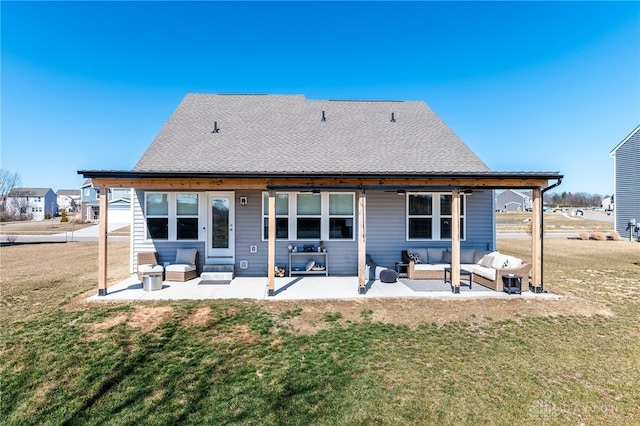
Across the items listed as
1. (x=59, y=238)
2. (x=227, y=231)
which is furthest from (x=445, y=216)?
(x=59, y=238)

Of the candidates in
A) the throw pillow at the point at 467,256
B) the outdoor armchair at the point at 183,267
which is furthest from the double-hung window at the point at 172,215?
the throw pillow at the point at 467,256

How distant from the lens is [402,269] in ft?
29.9

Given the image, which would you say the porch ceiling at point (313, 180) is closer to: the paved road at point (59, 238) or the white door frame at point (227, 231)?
the white door frame at point (227, 231)

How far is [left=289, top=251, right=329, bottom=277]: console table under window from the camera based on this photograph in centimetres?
916

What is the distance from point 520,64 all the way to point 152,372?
22.8m

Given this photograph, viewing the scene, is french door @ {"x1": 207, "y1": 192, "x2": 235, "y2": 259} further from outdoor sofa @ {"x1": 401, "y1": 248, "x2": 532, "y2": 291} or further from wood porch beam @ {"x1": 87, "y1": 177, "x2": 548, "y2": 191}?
outdoor sofa @ {"x1": 401, "y1": 248, "x2": 532, "y2": 291}

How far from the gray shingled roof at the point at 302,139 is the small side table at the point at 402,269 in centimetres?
290

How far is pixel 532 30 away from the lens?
14312mm

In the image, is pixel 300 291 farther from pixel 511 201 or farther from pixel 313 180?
pixel 511 201

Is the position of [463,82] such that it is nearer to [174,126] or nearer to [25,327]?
[174,126]

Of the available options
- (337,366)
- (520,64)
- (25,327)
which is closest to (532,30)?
(520,64)

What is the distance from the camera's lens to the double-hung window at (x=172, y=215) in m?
9.16

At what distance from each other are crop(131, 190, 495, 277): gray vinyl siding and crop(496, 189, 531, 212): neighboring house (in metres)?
64.1

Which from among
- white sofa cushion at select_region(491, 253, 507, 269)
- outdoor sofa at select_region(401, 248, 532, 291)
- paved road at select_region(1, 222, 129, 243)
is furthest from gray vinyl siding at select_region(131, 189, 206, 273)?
paved road at select_region(1, 222, 129, 243)
